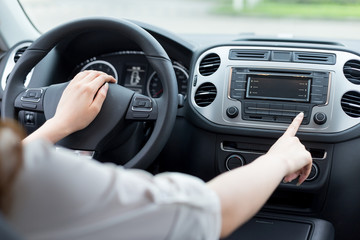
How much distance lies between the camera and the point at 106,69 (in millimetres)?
1962

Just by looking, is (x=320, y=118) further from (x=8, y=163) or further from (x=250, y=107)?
(x=8, y=163)

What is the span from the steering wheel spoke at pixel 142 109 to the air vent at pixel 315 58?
0.51 m

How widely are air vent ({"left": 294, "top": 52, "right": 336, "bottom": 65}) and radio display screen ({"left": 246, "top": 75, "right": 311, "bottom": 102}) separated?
2.5 inches

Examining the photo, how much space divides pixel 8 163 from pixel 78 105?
30.6 inches

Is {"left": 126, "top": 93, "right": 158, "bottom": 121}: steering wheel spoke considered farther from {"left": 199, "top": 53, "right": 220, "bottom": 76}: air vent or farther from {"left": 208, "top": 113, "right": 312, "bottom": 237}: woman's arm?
{"left": 208, "top": 113, "right": 312, "bottom": 237}: woman's arm

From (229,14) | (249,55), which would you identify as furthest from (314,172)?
(229,14)

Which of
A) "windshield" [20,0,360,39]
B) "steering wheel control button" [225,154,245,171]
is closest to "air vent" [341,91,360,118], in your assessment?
"steering wheel control button" [225,154,245,171]

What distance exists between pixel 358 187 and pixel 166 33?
81 centimetres

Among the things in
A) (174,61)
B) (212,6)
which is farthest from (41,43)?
(212,6)

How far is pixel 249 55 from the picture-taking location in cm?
178

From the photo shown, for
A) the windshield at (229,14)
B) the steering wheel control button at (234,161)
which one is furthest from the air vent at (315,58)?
the windshield at (229,14)

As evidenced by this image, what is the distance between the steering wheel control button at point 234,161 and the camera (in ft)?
5.95

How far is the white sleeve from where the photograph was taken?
0.72 m

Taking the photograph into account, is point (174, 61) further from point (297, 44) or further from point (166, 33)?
point (297, 44)
